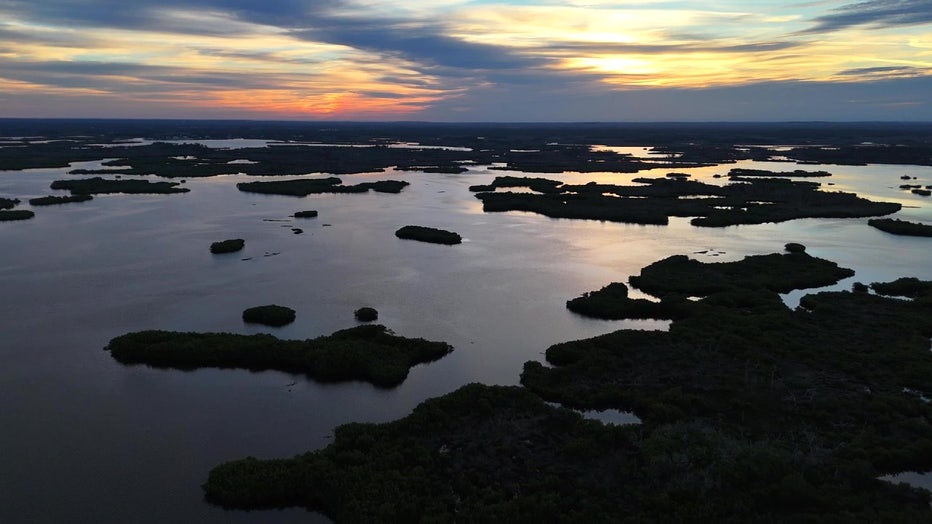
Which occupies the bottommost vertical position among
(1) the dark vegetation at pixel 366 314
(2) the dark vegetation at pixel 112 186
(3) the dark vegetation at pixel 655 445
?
(3) the dark vegetation at pixel 655 445

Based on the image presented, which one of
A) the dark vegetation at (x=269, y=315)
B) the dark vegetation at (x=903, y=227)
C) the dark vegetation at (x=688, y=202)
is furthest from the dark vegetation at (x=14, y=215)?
the dark vegetation at (x=903, y=227)

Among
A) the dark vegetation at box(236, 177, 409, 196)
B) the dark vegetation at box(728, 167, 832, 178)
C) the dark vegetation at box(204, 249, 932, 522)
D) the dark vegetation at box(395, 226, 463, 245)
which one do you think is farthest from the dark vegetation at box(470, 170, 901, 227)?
the dark vegetation at box(204, 249, 932, 522)

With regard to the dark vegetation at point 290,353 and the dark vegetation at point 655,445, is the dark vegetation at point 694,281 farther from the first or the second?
the dark vegetation at point 290,353

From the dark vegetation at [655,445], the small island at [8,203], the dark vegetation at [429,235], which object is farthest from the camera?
the small island at [8,203]

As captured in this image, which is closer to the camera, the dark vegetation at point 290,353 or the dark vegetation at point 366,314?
the dark vegetation at point 290,353

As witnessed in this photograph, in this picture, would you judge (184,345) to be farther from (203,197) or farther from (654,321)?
(203,197)

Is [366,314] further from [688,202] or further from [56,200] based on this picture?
[56,200]
